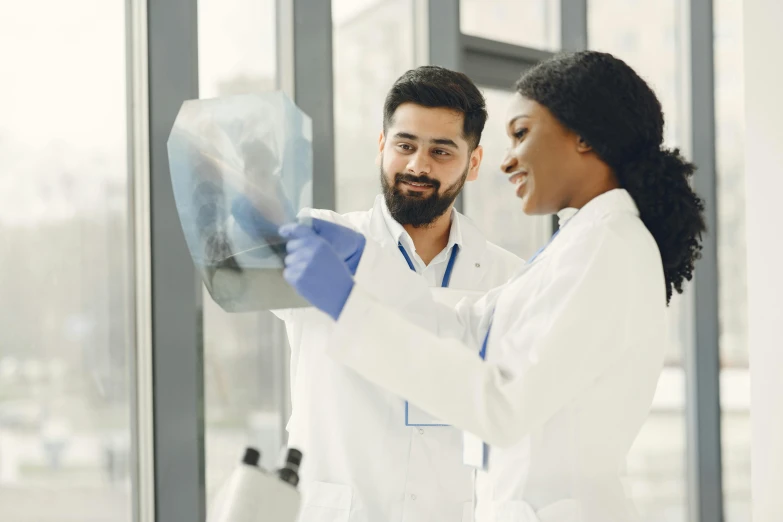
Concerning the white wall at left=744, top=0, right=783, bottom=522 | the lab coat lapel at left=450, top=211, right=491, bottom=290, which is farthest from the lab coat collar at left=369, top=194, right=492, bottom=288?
the white wall at left=744, top=0, right=783, bottom=522

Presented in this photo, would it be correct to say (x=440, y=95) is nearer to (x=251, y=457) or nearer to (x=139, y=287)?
(x=139, y=287)

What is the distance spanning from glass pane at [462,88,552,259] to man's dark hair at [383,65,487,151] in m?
0.89

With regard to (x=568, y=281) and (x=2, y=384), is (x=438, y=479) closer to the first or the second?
(x=568, y=281)

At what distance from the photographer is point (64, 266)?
74.1 inches

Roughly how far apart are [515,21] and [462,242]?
4.53 feet

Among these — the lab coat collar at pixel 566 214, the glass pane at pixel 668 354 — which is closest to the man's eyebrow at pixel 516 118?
the lab coat collar at pixel 566 214

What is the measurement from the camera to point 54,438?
1.86 metres

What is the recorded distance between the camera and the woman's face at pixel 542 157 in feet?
4.20

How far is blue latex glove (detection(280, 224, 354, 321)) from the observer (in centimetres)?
111

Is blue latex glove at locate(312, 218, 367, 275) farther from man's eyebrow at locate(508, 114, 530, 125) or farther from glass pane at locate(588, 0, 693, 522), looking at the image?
glass pane at locate(588, 0, 693, 522)

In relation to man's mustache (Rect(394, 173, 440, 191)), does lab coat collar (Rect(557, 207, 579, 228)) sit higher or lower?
lower

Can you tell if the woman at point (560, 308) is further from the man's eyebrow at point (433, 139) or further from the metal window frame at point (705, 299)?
the metal window frame at point (705, 299)

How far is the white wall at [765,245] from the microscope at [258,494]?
2321 mm

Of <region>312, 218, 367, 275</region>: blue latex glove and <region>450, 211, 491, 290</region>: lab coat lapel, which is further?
<region>450, 211, 491, 290</region>: lab coat lapel
